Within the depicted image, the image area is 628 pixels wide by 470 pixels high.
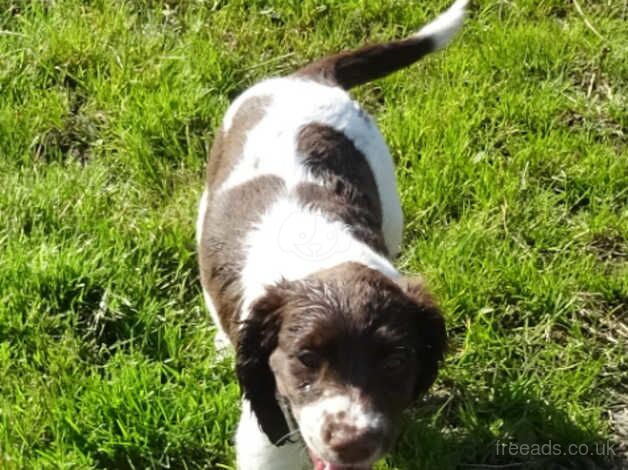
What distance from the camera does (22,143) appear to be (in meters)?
4.54

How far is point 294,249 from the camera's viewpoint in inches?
132

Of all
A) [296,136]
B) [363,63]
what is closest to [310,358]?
[296,136]

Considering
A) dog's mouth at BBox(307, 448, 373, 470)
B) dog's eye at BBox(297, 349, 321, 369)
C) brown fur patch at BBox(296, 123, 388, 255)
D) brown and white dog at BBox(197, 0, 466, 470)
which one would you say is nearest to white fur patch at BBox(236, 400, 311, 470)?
brown and white dog at BBox(197, 0, 466, 470)

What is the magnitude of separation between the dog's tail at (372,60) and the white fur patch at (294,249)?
2.43ft

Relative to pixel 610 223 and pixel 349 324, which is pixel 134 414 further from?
pixel 610 223

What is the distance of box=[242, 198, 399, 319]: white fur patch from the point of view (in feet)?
10.7

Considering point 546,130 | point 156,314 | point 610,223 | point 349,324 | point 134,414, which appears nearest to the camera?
point 349,324

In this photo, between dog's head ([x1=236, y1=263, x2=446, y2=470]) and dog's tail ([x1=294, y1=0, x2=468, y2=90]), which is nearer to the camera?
dog's head ([x1=236, y1=263, x2=446, y2=470])

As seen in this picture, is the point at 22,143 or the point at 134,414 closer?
the point at 134,414

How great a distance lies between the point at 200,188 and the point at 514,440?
1556 millimetres

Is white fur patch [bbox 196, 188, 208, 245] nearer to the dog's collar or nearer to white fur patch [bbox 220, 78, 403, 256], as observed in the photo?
white fur patch [bbox 220, 78, 403, 256]

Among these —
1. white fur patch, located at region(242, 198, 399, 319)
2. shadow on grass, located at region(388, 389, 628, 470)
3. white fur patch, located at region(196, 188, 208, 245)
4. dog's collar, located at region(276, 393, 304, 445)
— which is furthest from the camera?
white fur patch, located at region(196, 188, 208, 245)

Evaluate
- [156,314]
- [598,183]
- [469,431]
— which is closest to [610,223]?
[598,183]

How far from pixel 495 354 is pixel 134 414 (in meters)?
1.24
